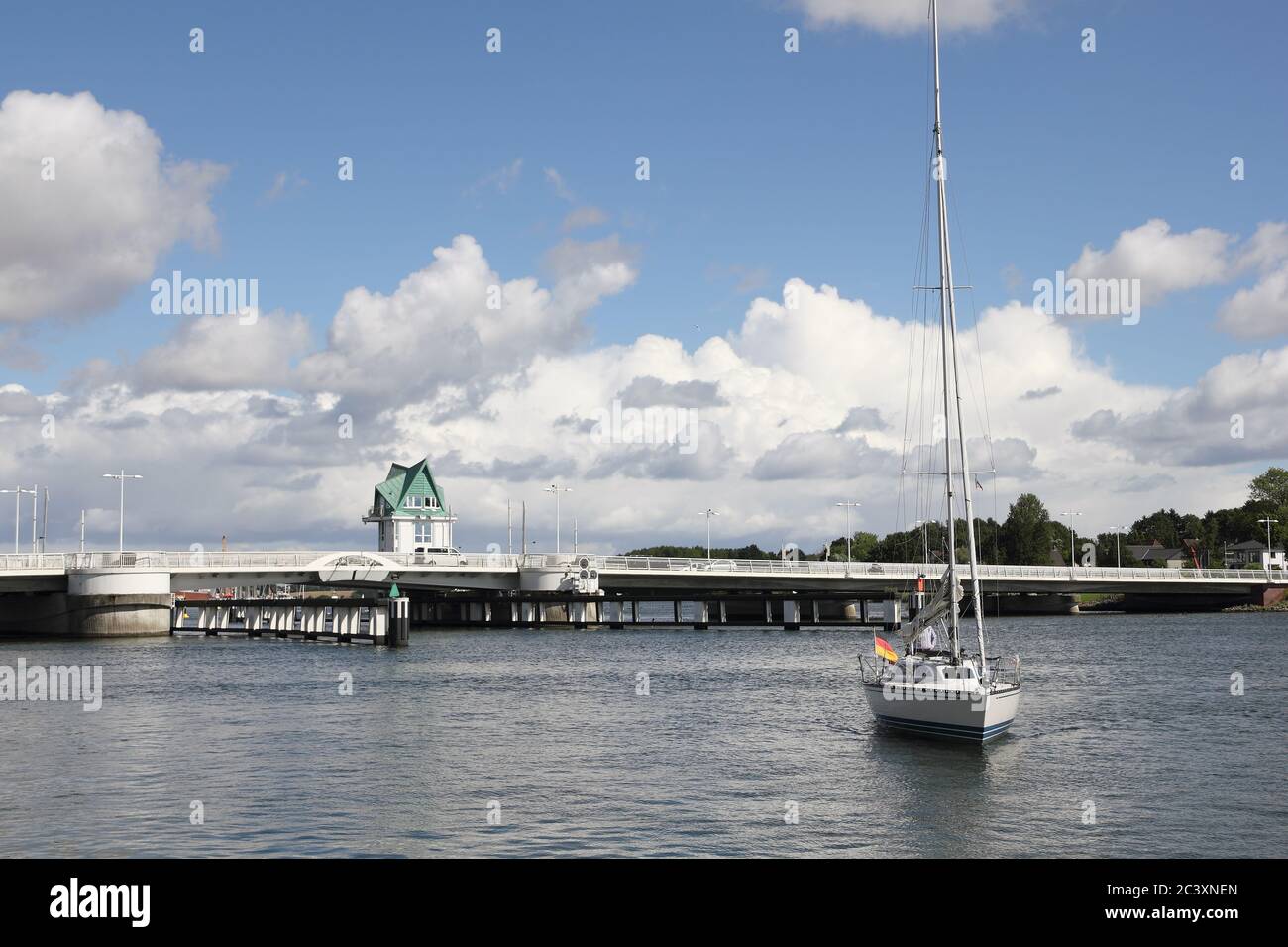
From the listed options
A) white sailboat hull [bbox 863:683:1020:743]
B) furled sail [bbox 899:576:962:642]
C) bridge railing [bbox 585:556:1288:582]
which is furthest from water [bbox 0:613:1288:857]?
bridge railing [bbox 585:556:1288:582]

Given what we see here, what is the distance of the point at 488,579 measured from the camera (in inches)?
4875

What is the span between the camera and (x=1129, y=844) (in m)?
27.3

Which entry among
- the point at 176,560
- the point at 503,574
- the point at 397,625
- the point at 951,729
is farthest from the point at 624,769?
the point at 503,574

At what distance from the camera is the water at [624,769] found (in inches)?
1108

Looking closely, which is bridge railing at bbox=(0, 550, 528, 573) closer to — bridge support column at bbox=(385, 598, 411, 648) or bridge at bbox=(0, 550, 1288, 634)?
bridge at bbox=(0, 550, 1288, 634)

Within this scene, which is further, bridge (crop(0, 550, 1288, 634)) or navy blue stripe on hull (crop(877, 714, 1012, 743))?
bridge (crop(0, 550, 1288, 634))

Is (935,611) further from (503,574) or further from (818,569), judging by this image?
(818,569)

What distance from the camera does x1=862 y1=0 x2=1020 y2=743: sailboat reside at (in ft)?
136

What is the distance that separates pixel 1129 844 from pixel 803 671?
50.0 m

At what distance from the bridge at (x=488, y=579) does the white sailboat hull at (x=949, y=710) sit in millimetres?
56165

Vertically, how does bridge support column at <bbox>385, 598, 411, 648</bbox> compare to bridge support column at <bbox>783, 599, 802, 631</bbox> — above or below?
above

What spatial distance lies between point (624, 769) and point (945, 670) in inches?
513
